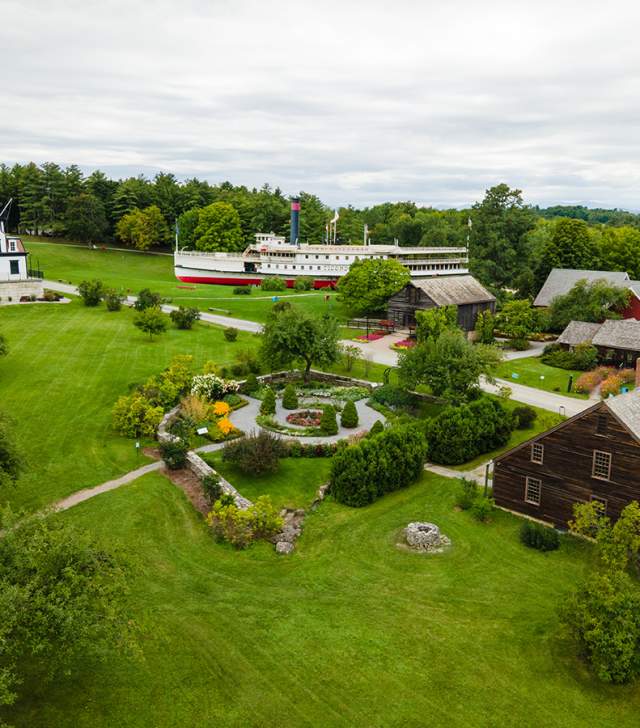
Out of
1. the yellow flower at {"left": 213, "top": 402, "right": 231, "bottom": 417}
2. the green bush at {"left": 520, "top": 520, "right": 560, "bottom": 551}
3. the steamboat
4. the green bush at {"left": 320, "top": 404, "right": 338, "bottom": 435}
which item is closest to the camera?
the green bush at {"left": 520, "top": 520, "right": 560, "bottom": 551}

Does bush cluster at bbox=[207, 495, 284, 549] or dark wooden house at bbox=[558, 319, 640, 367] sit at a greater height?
dark wooden house at bbox=[558, 319, 640, 367]

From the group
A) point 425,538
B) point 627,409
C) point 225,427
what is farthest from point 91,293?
point 627,409

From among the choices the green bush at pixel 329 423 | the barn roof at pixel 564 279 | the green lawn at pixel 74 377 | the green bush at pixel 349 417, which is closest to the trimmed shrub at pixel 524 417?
the green bush at pixel 349 417

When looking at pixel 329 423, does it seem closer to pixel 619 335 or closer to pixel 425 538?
pixel 425 538

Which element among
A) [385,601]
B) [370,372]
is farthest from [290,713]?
[370,372]

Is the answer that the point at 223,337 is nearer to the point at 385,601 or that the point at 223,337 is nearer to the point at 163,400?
the point at 163,400

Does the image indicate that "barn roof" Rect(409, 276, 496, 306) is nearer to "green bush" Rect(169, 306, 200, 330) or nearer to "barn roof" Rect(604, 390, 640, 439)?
"green bush" Rect(169, 306, 200, 330)

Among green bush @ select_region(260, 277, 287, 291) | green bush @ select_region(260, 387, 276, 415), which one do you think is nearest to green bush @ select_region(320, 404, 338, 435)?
green bush @ select_region(260, 387, 276, 415)
